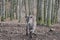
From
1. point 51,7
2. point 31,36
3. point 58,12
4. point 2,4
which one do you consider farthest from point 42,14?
point 31,36

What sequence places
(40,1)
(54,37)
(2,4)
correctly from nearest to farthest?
(54,37) < (40,1) < (2,4)

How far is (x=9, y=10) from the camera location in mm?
8859

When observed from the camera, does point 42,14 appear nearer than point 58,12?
Yes

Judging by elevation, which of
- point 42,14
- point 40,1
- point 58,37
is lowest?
point 58,37

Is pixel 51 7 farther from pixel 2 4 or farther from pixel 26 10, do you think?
pixel 2 4

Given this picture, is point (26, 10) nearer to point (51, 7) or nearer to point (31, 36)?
point (51, 7)

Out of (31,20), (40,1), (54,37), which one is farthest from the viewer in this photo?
(40,1)

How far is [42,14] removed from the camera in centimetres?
810

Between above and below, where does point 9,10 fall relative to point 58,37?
above

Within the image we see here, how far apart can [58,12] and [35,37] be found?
4.54 m

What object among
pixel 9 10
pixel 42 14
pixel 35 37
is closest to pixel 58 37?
pixel 35 37

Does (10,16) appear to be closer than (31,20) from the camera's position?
No

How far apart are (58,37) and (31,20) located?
1.27 metres

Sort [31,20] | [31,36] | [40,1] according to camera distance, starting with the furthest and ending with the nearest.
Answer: [40,1] → [31,36] → [31,20]
